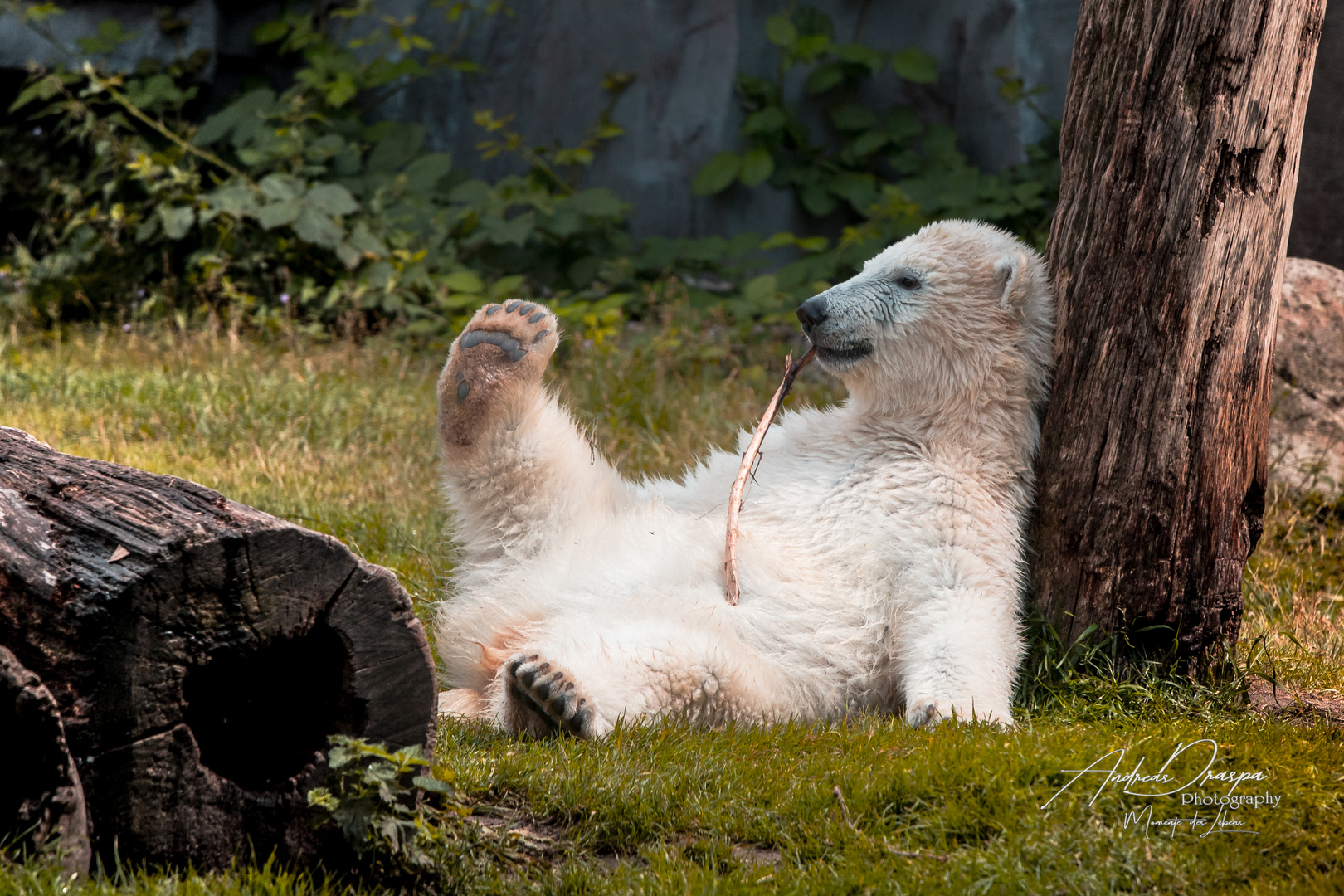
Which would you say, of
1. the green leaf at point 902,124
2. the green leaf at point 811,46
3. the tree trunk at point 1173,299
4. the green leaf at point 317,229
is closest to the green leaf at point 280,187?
the green leaf at point 317,229

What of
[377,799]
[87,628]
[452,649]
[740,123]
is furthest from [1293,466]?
[740,123]

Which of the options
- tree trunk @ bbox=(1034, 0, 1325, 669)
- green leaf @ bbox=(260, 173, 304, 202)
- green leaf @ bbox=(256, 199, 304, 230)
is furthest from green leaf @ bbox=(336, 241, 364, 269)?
tree trunk @ bbox=(1034, 0, 1325, 669)

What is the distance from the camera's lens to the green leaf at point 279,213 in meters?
7.84

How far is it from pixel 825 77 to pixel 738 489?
7.01 metres

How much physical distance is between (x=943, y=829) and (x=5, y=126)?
31.6 ft

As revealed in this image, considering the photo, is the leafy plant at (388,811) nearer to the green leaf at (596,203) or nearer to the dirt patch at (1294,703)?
the dirt patch at (1294,703)

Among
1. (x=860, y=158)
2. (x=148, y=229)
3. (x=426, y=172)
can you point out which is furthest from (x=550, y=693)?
(x=860, y=158)

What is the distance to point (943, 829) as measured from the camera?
244 centimetres

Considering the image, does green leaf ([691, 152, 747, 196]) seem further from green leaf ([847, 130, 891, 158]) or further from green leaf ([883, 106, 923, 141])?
green leaf ([883, 106, 923, 141])

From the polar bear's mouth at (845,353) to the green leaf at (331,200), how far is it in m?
5.43

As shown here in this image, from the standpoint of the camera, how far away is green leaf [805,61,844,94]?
952 centimetres

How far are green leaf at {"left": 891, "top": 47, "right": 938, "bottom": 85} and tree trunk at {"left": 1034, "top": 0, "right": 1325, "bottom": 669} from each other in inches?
238

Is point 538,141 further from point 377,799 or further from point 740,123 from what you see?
point 377,799

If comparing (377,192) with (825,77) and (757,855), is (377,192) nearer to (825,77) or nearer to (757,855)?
(825,77)
